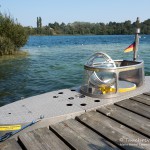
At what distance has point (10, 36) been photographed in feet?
89.3

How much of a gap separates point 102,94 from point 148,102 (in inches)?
49.2

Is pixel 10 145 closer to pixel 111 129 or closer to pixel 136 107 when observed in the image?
pixel 111 129

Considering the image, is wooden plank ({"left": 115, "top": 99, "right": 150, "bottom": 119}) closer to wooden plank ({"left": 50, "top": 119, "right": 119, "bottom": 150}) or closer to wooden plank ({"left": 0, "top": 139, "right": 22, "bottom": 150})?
wooden plank ({"left": 50, "top": 119, "right": 119, "bottom": 150})

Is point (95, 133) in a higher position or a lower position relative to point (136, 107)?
lower

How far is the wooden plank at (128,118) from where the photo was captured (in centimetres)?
441

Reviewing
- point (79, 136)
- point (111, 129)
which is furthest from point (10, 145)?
point (111, 129)

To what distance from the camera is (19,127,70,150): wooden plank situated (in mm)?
3867

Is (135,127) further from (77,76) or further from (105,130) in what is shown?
(77,76)

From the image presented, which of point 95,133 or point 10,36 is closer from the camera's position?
point 95,133

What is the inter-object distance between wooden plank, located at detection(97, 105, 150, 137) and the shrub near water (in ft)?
74.4

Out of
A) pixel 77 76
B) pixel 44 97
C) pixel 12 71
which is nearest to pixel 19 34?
pixel 12 71

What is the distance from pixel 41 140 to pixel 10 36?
987 inches

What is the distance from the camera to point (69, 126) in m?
4.59

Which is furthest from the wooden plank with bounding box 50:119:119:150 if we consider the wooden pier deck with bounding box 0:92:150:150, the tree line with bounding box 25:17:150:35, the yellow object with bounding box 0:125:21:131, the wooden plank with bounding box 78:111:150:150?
the tree line with bounding box 25:17:150:35
